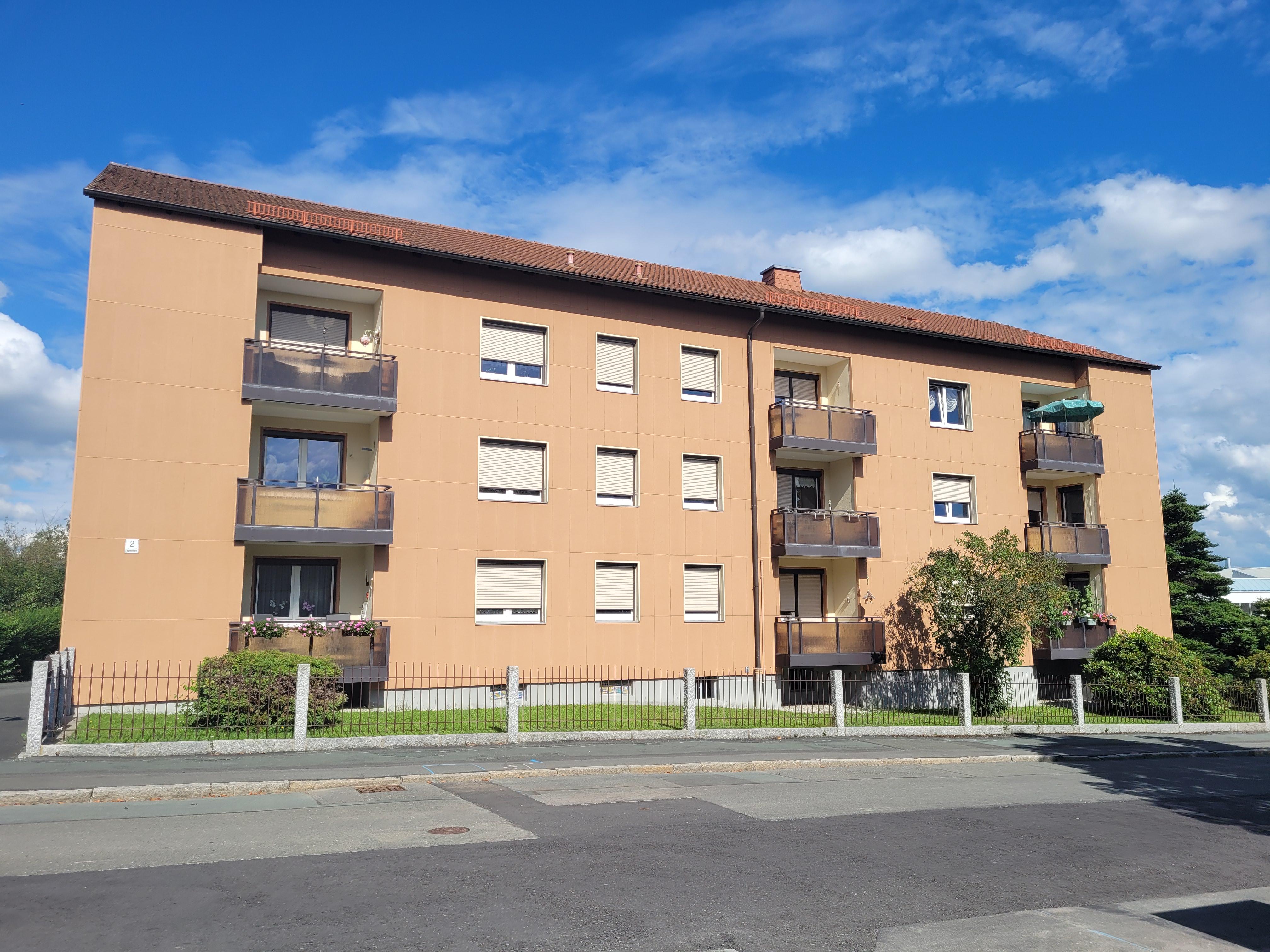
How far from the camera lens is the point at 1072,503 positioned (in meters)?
29.6

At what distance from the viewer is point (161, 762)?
1207 cm

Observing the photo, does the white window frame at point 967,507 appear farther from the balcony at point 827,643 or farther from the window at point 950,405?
the balcony at point 827,643

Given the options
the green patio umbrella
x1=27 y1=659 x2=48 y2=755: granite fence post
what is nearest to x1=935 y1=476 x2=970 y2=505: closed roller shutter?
the green patio umbrella

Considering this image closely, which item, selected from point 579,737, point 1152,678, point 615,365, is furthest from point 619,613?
point 1152,678

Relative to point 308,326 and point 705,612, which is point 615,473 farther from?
point 308,326

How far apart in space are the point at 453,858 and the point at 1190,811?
29.8 ft

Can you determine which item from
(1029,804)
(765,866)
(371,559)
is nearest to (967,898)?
(765,866)

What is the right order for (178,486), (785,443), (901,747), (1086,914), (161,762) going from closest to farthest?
1. (1086,914)
2. (161,762)
3. (901,747)
4. (178,486)
5. (785,443)

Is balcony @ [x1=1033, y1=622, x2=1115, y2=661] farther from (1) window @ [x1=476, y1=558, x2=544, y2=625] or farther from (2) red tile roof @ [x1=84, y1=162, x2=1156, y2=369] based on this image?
(1) window @ [x1=476, y1=558, x2=544, y2=625]

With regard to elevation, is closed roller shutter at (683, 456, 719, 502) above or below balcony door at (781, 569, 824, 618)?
above

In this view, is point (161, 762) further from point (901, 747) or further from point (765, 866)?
point (901, 747)

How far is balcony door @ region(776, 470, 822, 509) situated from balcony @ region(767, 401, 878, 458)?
1020mm

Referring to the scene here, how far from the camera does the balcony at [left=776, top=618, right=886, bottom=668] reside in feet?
75.4

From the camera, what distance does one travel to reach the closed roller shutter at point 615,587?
21922 mm
